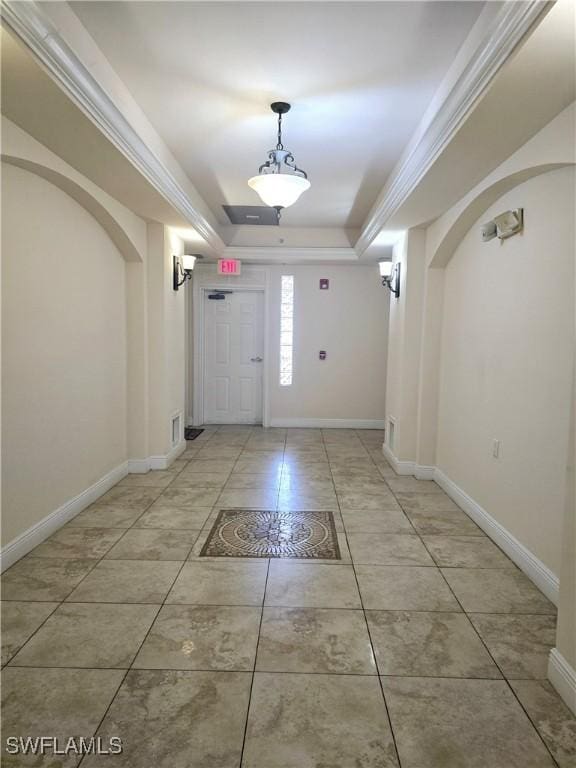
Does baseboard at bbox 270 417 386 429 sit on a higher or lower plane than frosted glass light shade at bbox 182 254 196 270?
lower

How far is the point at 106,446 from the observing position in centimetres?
406

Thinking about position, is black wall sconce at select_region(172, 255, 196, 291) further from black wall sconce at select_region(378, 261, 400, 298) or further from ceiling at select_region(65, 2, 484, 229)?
black wall sconce at select_region(378, 261, 400, 298)

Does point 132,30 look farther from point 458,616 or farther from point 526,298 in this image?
point 458,616

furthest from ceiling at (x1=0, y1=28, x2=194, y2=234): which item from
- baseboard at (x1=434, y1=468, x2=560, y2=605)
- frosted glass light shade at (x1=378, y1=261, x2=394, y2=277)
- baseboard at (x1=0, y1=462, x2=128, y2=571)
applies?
baseboard at (x1=434, y1=468, x2=560, y2=605)

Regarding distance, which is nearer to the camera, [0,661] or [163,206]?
[0,661]

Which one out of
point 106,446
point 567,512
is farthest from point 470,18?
point 106,446

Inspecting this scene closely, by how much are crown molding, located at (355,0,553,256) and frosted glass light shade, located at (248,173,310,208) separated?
758 mm

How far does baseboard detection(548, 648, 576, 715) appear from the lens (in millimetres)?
1729

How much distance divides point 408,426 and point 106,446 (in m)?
2.81

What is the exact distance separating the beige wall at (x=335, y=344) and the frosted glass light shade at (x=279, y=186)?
3618mm

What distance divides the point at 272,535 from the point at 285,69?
2808 mm

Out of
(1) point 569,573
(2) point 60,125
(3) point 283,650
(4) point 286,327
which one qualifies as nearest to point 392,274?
(4) point 286,327

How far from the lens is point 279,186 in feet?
10.1

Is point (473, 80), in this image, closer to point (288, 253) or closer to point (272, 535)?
point (272, 535)
